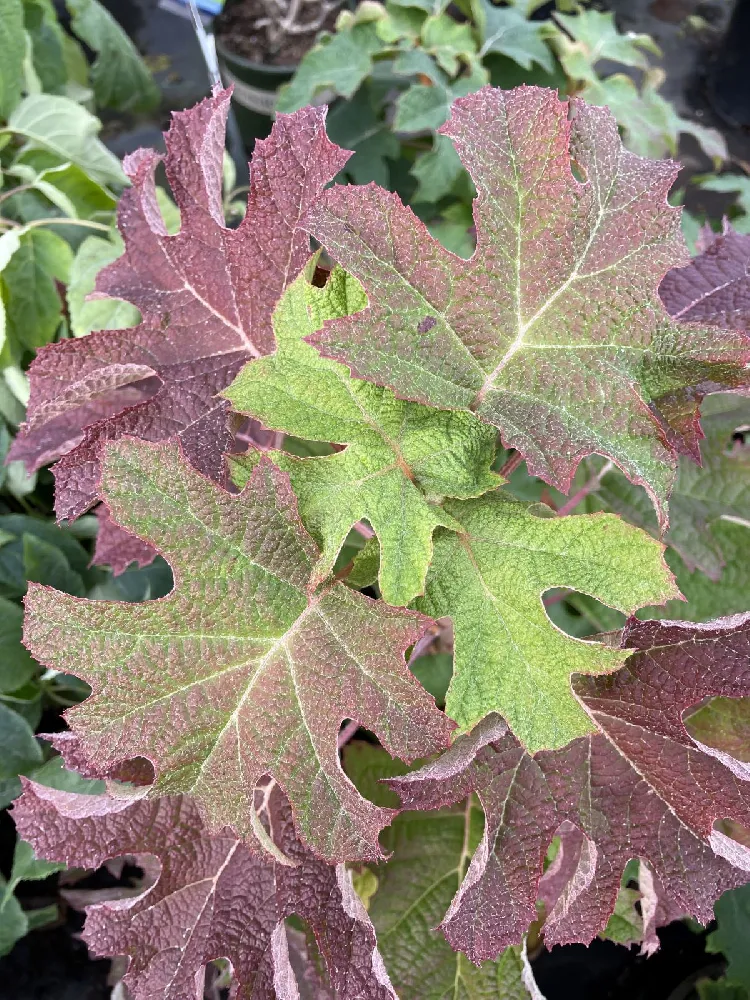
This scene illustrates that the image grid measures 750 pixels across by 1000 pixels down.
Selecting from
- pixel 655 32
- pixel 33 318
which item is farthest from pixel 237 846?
pixel 655 32

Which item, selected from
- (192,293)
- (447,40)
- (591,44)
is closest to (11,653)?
(192,293)

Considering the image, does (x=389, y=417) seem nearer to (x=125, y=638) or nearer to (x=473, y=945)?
(x=125, y=638)

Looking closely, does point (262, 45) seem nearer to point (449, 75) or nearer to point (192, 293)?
point (449, 75)

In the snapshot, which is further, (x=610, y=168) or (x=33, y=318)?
(x=33, y=318)

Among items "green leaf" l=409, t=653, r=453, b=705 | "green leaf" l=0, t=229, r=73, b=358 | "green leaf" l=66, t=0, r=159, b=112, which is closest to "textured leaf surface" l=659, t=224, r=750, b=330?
"green leaf" l=409, t=653, r=453, b=705

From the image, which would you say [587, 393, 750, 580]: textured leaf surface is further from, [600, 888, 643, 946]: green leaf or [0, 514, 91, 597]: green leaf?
[0, 514, 91, 597]: green leaf

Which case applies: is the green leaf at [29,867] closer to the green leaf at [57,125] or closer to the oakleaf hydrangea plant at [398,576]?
the oakleaf hydrangea plant at [398,576]

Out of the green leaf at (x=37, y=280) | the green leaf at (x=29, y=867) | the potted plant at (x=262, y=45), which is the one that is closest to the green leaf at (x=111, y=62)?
the potted plant at (x=262, y=45)
